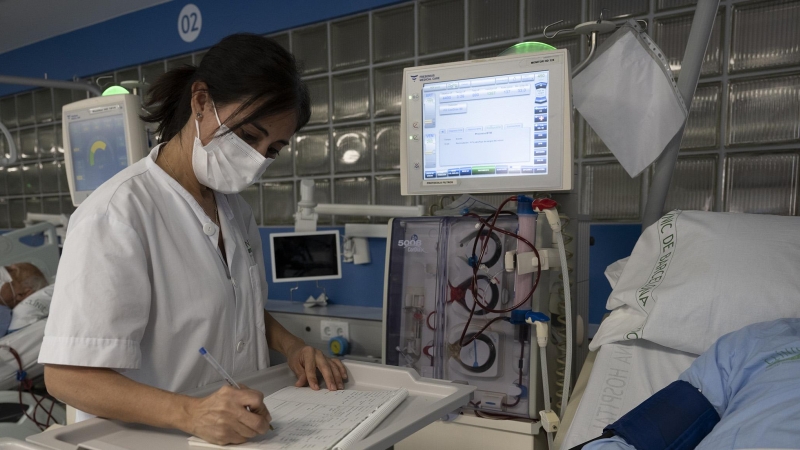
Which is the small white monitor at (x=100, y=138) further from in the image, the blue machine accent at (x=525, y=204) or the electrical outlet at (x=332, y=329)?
the blue machine accent at (x=525, y=204)

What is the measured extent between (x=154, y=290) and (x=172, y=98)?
1.38 ft

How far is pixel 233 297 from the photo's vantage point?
1.10m

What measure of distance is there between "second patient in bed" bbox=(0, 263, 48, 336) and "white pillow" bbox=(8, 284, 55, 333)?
→ 8 centimetres

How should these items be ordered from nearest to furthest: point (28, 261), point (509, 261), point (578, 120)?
point (509, 261) < point (578, 120) < point (28, 261)

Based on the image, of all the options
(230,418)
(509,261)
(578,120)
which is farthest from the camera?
(578,120)

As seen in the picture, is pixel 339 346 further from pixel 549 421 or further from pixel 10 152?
pixel 10 152

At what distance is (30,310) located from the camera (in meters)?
2.50

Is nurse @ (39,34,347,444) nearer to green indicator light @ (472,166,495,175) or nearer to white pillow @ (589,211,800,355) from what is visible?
green indicator light @ (472,166,495,175)

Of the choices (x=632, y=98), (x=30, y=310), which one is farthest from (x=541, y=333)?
(x=30, y=310)

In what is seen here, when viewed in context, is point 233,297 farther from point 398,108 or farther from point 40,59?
point 40,59

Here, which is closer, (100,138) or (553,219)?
(553,219)

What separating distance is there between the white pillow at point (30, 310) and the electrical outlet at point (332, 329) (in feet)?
4.38

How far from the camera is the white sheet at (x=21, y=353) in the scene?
2240 millimetres

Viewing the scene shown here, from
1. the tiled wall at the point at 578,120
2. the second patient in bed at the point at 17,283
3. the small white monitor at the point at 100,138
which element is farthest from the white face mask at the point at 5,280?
the tiled wall at the point at 578,120
